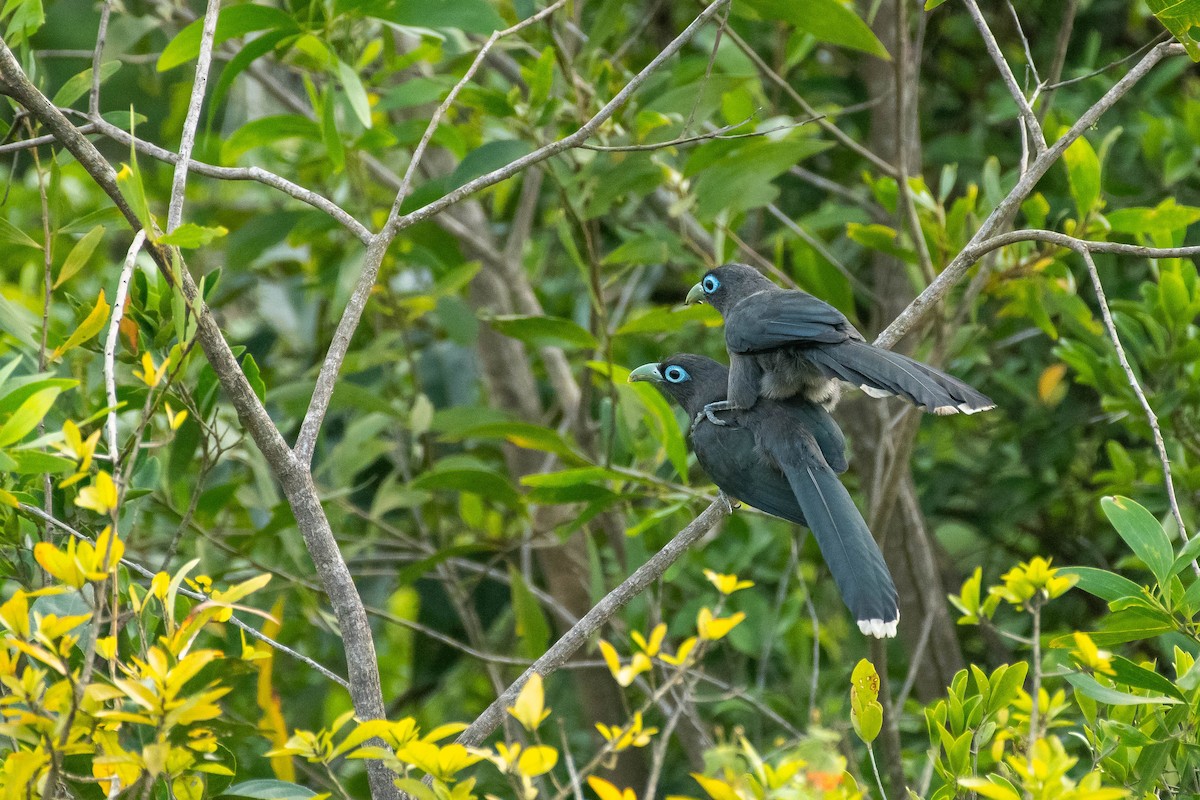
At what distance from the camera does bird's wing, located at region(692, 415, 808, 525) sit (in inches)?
149

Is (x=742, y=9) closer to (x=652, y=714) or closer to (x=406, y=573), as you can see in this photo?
(x=406, y=573)

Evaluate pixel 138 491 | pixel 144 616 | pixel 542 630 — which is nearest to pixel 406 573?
pixel 542 630

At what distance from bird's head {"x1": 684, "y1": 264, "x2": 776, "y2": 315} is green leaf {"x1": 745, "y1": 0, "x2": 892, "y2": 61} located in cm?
92

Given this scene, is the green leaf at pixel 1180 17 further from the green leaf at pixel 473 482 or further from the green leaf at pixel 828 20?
the green leaf at pixel 473 482

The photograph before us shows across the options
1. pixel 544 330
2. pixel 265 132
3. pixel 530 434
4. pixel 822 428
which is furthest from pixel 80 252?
pixel 822 428

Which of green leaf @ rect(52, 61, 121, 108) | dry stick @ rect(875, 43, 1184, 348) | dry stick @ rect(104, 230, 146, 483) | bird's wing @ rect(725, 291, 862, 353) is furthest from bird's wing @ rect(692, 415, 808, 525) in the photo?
green leaf @ rect(52, 61, 121, 108)

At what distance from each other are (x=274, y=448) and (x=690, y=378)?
2.44 m

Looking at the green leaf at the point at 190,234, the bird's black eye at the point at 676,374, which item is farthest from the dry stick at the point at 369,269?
the bird's black eye at the point at 676,374

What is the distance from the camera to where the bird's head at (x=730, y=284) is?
4.46 m

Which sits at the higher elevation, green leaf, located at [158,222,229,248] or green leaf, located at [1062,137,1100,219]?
green leaf, located at [158,222,229,248]

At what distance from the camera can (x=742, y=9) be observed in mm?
4266

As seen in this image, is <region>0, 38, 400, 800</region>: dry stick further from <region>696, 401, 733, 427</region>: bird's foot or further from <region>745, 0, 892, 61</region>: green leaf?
<region>745, 0, 892, 61</region>: green leaf

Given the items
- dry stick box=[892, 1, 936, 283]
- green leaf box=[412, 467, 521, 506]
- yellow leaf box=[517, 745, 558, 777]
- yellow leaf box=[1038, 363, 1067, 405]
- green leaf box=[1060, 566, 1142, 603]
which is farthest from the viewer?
yellow leaf box=[1038, 363, 1067, 405]

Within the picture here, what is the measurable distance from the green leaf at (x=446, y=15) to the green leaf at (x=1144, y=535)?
7.90ft
